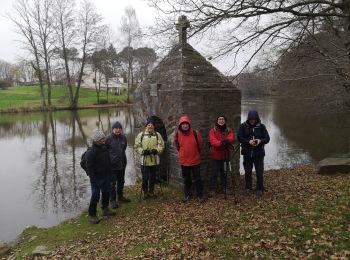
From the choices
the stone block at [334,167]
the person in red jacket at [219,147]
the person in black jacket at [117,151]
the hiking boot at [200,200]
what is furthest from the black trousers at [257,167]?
the stone block at [334,167]

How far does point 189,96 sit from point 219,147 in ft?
4.97

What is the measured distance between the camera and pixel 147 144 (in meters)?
9.14

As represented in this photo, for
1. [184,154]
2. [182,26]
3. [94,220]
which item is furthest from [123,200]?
[182,26]

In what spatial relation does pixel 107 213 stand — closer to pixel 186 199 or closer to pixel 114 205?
pixel 114 205

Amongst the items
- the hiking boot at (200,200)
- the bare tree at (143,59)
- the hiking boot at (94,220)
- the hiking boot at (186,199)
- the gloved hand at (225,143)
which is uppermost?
the bare tree at (143,59)

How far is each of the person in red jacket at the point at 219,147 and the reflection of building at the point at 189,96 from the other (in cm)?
61

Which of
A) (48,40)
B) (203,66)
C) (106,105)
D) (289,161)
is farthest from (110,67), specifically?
(203,66)

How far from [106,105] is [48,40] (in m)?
11.5

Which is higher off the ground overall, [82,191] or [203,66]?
[203,66]

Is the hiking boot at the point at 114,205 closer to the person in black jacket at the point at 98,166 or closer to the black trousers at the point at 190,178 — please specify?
the person in black jacket at the point at 98,166

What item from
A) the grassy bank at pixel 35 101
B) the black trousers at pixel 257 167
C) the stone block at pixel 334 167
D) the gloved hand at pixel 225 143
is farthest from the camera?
the grassy bank at pixel 35 101

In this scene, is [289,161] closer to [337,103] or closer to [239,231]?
[337,103]

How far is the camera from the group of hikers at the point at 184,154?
8.23 m

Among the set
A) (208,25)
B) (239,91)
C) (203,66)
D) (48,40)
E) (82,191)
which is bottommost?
(82,191)
